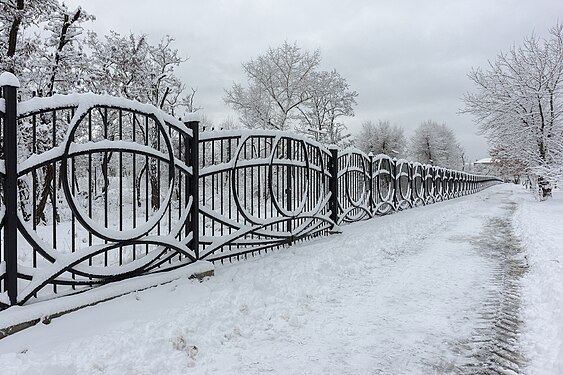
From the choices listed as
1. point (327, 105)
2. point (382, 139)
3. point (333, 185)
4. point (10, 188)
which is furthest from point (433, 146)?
point (10, 188)

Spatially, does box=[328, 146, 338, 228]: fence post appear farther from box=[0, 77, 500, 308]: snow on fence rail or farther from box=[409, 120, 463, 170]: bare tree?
box=[409, 120, 463, 170]: bare tree

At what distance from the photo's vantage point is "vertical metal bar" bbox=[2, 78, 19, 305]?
3027 millimetres

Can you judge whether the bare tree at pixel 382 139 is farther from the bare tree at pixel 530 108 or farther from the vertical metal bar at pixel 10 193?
the vertical metal bar at pixel 10 193

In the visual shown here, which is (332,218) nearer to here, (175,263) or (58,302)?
(175,263)

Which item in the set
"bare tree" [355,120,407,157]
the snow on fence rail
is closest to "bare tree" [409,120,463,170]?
"bare tree" [355,120,407,157]

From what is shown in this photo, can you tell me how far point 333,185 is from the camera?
862 cm

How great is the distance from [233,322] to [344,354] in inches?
41.5

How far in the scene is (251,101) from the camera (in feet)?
107

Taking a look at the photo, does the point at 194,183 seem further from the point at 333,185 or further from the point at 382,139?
the point at 382,139

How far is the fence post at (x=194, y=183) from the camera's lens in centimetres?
478

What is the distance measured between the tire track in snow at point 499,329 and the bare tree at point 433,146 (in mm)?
53686

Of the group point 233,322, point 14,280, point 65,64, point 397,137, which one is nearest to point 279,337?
point 233,322

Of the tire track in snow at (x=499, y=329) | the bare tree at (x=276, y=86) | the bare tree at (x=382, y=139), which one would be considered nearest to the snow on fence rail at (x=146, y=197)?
the tire track in snow at (x=499, y=329)

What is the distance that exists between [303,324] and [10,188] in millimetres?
2750
